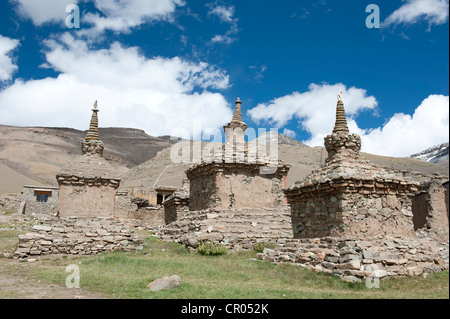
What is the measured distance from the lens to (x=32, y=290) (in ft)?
25.0

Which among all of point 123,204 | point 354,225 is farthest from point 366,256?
point 123,204

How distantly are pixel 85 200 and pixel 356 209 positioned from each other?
44.4 feet

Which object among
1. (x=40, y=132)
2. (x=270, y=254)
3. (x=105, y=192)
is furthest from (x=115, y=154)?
(x=270, y=254)

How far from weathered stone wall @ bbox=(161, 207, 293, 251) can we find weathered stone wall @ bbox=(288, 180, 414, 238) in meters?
3.98

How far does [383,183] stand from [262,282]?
16.1 feet

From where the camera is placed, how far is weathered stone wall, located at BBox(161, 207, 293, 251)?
14852 millimetres

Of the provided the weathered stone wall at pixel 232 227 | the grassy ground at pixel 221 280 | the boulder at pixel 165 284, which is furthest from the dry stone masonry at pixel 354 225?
the boulder at pixel 165 284

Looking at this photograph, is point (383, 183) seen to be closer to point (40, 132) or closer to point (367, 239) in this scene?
point (367, 239)

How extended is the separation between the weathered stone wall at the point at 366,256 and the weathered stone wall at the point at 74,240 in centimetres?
633

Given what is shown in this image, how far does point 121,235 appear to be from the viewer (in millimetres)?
14266

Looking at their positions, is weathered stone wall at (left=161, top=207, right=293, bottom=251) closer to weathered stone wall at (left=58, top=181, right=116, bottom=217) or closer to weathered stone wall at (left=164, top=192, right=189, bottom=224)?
weathered stone wall at (left=58, top=181, right=116, bottom=217)
